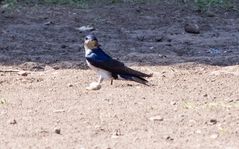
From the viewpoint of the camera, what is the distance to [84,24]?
37.6 ft

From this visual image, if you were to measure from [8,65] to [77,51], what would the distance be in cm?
121

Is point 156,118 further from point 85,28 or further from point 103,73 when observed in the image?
point 85,28

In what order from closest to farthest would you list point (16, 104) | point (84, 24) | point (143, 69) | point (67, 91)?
point (16, 104)
point (67, 91)
point (143, 69)
point (84, 24)

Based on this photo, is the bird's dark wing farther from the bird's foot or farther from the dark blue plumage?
the bird's foot

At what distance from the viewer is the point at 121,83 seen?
7535mm

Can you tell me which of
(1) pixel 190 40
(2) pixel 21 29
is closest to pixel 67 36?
(2) pixel 21 29

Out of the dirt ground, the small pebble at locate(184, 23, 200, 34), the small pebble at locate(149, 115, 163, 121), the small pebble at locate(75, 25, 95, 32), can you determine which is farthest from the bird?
the small pebble at locate(184, 23, 200, 34)

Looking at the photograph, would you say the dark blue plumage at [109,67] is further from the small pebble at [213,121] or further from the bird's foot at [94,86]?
the small pebble at [213,121]

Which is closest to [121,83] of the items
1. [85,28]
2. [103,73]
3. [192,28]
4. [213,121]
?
[103,73]

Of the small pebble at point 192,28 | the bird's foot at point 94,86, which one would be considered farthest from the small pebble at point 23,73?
the small pebble at point 192,28

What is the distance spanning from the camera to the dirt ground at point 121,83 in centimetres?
551

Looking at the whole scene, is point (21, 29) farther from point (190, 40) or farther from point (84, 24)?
point (190, 40)

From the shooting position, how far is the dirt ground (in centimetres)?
551

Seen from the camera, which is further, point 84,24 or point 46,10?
point 46,10
